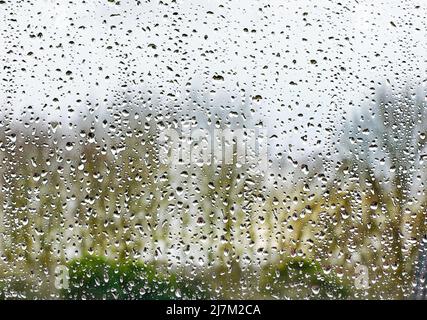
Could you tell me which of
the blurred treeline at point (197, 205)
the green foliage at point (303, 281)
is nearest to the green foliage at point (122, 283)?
the blurred treeline at point (197, 205)

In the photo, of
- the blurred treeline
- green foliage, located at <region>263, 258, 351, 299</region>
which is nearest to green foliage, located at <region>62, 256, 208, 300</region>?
the blurred treeline

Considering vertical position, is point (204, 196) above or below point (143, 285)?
above

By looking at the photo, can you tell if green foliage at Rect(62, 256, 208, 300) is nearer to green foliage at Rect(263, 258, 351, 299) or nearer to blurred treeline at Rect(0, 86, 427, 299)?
blurred treeline at Rect(0, 86, 427, 299)

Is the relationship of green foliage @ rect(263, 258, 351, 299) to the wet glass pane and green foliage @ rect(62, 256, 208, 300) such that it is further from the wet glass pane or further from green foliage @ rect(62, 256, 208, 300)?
green foliage @ rect(62, 256, 208, 300)

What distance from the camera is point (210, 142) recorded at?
119cm

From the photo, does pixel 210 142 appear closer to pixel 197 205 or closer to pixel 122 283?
pixel 197 205

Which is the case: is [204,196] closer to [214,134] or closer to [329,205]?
[214,134]

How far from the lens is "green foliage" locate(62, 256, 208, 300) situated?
118 cm

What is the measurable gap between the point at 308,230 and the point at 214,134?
33 cm

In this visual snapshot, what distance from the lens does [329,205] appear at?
1.18 m

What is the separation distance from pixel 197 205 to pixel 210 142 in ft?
0.52

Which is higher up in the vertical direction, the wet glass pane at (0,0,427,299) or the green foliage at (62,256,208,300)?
the wet glass pane at (0,0,427,299)
